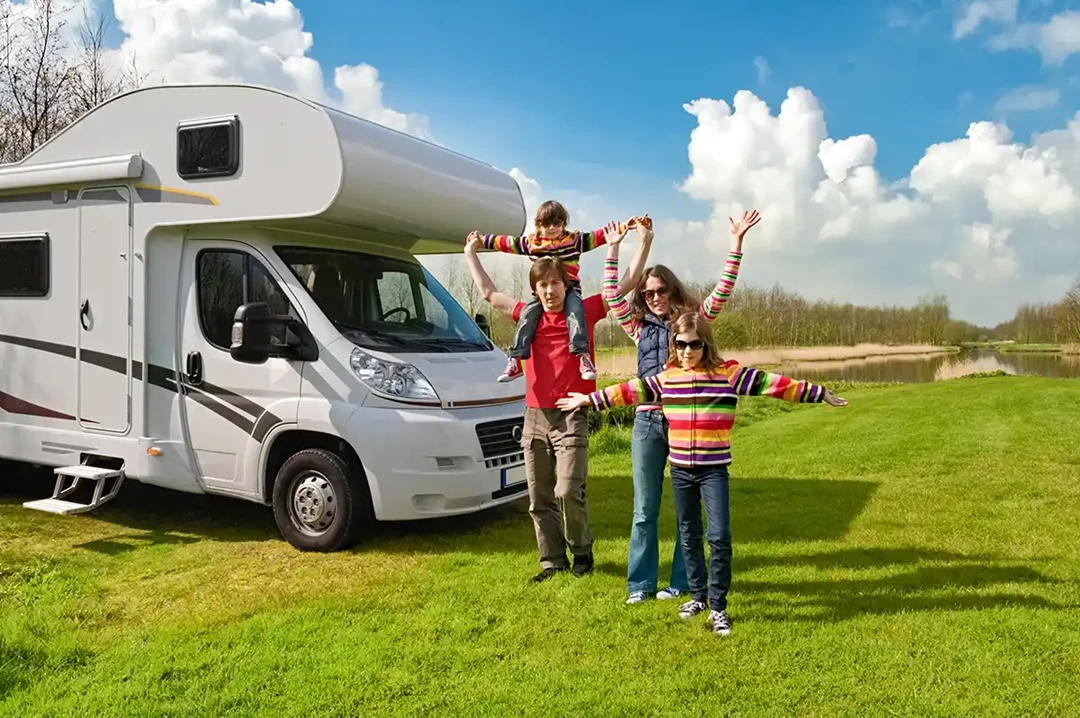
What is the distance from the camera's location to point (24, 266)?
7.26 m

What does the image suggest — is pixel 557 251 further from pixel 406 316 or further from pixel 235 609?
pixel 235 609

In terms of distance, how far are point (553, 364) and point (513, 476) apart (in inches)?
57.5

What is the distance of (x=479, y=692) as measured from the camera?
374cm

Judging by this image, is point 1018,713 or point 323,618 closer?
point 1018,713

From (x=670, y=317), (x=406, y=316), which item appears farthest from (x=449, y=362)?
(x=670, y=317)

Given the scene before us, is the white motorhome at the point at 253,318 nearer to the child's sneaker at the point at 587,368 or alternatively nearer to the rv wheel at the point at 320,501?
the rv wheel at the point at 320,501

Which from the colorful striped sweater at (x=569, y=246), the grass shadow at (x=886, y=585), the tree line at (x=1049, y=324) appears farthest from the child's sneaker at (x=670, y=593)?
the tree line at (x=1049, y=324)

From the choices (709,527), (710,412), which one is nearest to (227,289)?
(710,412)

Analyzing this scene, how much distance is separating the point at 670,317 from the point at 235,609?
121 inches

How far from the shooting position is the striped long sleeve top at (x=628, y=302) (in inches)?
185

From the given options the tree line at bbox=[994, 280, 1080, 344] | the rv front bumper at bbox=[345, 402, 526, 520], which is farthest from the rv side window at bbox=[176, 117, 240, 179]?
the tree line at bbox=[994, 280, 1080, 344]

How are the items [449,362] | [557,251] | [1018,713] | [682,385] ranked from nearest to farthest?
[1018,713], [682,385], [557,251], [449,362]

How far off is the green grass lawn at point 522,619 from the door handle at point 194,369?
4.16 ft

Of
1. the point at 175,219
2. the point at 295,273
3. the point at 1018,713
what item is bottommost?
the point at 1018,713
